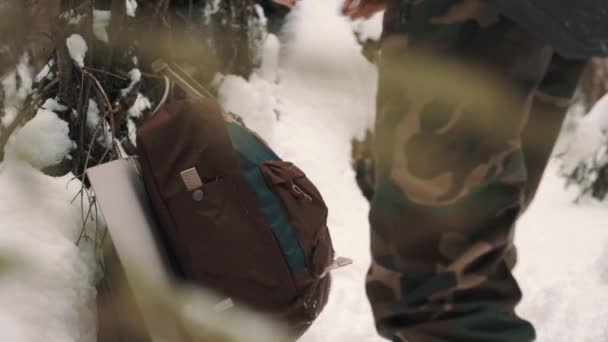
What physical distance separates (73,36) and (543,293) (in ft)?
4.76

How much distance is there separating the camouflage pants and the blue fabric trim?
439 mm

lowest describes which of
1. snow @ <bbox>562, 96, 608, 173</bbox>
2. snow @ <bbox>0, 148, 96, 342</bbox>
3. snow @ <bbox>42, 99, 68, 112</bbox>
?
snow @ <bbox>562, 96, 608, 173</bbox>

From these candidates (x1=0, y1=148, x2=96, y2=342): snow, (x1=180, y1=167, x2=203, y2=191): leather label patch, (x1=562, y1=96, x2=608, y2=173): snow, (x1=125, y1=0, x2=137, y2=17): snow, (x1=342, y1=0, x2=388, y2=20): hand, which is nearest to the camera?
(x1=342, y1=0, x2=388, y2=20): hand

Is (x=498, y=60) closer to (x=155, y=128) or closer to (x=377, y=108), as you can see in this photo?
(x=377, y=108)

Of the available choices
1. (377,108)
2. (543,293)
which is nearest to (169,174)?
(377,108)

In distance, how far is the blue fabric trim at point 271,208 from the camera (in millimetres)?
965

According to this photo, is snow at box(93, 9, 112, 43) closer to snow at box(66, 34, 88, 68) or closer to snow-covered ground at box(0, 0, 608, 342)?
snow at box(66, 34, 88, 68)

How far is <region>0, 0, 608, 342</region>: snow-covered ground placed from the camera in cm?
35

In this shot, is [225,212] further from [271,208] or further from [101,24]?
[101,24]

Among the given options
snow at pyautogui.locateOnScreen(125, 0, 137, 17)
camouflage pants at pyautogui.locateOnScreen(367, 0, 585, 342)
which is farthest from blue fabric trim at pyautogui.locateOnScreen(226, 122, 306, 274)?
camouflage pants at pyautogui.locateOnScreen(367, 0, 585, 342)

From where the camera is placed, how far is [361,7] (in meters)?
0.57

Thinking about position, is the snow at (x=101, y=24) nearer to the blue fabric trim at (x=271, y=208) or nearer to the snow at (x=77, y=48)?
the snow at (x=77, y=48)

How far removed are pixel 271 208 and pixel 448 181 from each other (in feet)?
1.79

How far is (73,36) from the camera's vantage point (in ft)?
3.52
